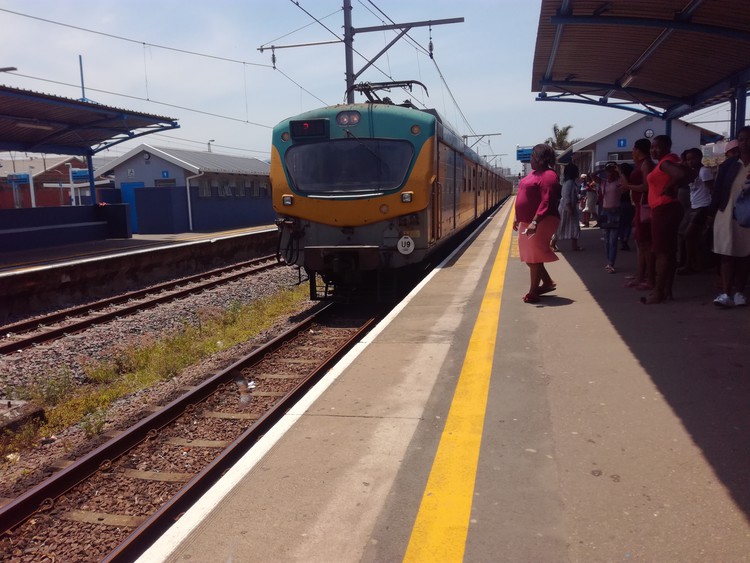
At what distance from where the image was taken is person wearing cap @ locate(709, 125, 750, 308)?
5.70 m

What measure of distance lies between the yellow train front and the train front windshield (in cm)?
1

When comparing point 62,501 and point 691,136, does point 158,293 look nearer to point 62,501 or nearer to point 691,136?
point 62,501

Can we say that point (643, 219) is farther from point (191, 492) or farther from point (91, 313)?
point (91, 313)

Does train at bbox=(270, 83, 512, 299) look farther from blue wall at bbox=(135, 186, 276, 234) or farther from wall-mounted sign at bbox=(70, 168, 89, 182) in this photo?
wall-mounted sign at bbox=(70, 168, 89, 182)

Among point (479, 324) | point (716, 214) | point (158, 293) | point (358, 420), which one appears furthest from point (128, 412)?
point (158, 293)

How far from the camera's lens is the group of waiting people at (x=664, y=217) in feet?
19.1

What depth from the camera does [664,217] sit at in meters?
6.12

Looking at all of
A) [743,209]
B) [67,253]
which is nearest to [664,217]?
[743,209]

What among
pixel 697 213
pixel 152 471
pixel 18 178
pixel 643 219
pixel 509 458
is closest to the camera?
pixel 509 458

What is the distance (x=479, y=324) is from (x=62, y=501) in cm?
379

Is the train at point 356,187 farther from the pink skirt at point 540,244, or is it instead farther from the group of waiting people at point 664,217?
the pink skirt at point 540,244

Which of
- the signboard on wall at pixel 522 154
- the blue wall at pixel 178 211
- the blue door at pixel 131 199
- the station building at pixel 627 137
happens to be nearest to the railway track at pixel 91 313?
the blue wall at pixel 178 211

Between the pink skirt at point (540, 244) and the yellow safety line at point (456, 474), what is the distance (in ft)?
5.99

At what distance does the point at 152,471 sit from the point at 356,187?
5.32m
